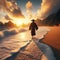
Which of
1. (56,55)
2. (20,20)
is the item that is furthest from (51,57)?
(20,20)

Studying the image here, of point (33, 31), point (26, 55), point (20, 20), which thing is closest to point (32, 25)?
point (33, 31)

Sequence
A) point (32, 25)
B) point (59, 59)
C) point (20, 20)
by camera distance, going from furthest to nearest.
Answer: point (20, 20) → point (32, 25) → point (59, 59)

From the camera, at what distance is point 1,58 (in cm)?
827

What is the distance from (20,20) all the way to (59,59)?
12874 cm

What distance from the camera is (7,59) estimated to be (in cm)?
809

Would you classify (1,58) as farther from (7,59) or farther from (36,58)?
(36,58)

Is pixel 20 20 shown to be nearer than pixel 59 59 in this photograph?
No

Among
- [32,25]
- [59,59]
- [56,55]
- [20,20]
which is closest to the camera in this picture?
[59,59]

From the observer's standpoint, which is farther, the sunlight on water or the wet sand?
the sunlight on water

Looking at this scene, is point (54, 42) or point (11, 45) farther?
point (11, 45)

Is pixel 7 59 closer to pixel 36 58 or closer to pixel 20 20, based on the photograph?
pixel 36 58

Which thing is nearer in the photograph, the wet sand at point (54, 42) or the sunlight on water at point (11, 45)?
the wet sand at point (54, 42)

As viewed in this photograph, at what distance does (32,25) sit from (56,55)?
354 inches

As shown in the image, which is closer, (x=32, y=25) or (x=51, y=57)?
(x=51, y=57)
